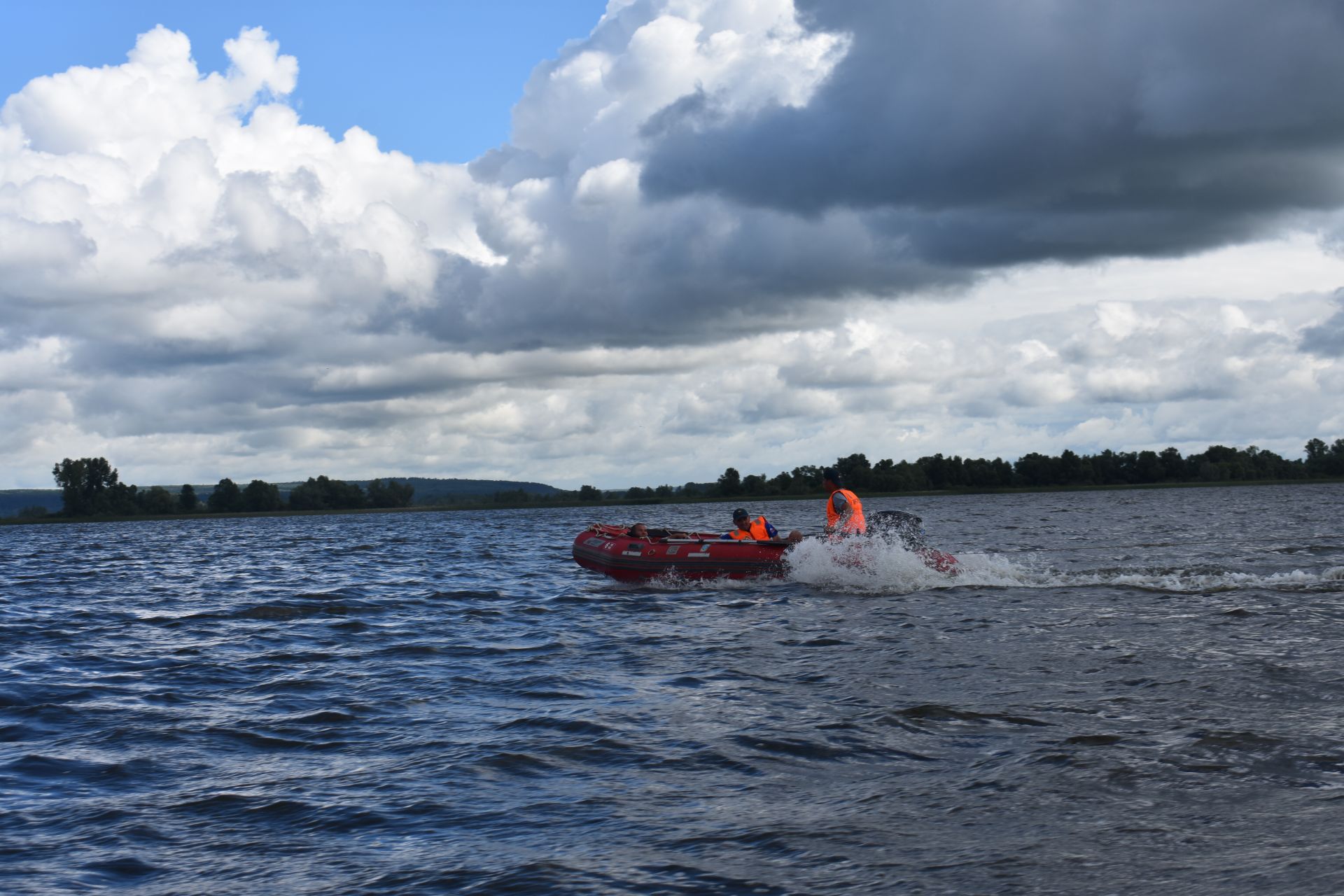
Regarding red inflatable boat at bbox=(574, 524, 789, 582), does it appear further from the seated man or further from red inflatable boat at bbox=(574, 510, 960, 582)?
the seated man

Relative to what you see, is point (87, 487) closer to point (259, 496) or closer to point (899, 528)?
point (259, 496)

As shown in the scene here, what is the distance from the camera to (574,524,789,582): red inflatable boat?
2352cm

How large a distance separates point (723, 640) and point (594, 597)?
790cm

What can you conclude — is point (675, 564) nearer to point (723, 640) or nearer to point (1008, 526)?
point (723, 640)

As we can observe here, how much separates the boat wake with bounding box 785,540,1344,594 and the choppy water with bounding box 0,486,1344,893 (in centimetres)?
87

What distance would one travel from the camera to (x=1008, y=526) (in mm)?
53250

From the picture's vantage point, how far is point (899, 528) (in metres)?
22.7

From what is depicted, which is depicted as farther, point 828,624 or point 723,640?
point 828,624

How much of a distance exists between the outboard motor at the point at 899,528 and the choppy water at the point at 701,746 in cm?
191

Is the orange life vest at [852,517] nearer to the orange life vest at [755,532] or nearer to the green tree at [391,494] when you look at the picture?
the orange life vest at [755,532]

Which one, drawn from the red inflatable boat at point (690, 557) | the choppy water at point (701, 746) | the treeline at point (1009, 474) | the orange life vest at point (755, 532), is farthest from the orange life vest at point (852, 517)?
the treeline at point (1009, 474)

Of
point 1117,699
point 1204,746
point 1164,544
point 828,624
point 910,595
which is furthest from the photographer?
point 1164,544

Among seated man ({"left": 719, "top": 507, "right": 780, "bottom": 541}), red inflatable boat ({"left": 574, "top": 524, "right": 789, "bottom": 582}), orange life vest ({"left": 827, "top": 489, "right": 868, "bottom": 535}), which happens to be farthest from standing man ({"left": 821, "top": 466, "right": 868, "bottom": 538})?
seated man ({"left": 719, "top": 507, "right": 780, "bottom": 541})

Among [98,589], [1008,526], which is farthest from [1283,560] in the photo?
[98,589]
